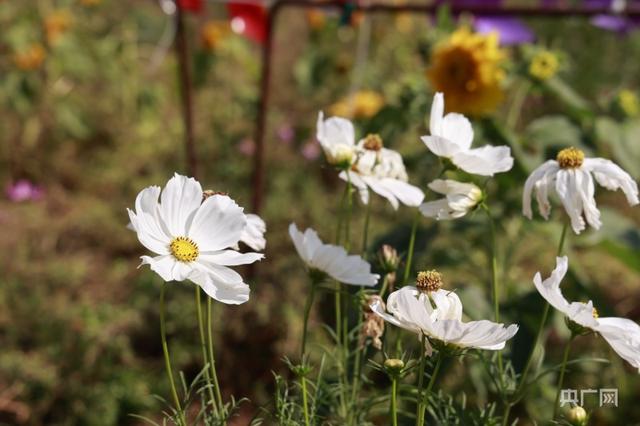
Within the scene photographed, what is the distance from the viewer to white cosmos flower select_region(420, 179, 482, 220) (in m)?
0.69

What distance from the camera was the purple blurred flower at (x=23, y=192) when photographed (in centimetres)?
221

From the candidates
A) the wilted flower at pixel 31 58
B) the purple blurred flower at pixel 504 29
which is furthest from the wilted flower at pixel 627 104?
the wilted flower at pixel 31 58

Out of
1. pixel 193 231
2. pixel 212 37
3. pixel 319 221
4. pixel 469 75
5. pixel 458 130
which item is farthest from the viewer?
pixel 212 37

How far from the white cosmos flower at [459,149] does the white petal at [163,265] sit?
0.22 m

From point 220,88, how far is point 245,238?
6.83 feet

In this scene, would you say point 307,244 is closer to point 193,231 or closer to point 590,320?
point 193,231

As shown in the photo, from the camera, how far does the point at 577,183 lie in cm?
68

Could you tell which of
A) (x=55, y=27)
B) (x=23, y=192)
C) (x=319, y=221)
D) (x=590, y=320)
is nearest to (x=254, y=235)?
(x=590, y=320)

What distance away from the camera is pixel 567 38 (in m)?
2.75

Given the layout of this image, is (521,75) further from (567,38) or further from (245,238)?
(567,38)

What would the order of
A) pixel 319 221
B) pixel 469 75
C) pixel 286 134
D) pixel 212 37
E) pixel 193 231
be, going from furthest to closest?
pixel 286 134 < pixel 212 37 < pixel 319 221 < pixel 469 75 < pixel 193 231

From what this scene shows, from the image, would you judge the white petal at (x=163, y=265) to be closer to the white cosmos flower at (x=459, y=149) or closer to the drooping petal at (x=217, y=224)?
the drooping petal at (x=217, y=224)

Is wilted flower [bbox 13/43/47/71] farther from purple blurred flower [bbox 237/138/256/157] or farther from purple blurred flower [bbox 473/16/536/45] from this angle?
purple blurred flower [bbox 473/16/536/45]

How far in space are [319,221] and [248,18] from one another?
0.54 m
